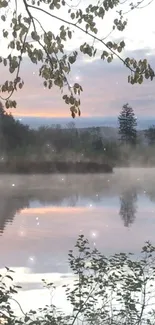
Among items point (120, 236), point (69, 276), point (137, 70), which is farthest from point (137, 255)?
point (137, 70)

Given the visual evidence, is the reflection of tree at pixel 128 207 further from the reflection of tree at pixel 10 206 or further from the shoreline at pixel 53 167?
the reflection of tree at pixel 10 206

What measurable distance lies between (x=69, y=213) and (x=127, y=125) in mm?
993

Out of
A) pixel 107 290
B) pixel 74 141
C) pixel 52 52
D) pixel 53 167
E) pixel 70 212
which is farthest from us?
pixel 70 212

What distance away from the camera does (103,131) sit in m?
4.04

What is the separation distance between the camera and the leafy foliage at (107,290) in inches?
99.8

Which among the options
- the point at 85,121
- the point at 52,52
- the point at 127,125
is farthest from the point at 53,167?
the point at 52,52

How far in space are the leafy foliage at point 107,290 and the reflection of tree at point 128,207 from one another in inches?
59.8

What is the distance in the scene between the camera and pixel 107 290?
2711mm

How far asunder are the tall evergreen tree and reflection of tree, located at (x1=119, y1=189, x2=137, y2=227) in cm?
61

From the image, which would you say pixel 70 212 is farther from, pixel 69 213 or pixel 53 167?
pixel 53 167

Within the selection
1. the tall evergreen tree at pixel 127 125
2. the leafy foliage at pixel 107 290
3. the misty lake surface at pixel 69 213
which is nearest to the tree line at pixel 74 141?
the tall evergreen tree at pixel 127 125

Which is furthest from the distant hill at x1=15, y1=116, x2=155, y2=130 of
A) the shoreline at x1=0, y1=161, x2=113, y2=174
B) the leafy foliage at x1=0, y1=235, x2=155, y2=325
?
the leafy foliage at x1=0, y1=235, x2=155, y2=325

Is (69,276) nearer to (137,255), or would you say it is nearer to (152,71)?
(137,255)

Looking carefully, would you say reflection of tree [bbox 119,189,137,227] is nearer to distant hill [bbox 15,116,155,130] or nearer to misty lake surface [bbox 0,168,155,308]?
misty lake surface [bbox 0,168,155,308]
